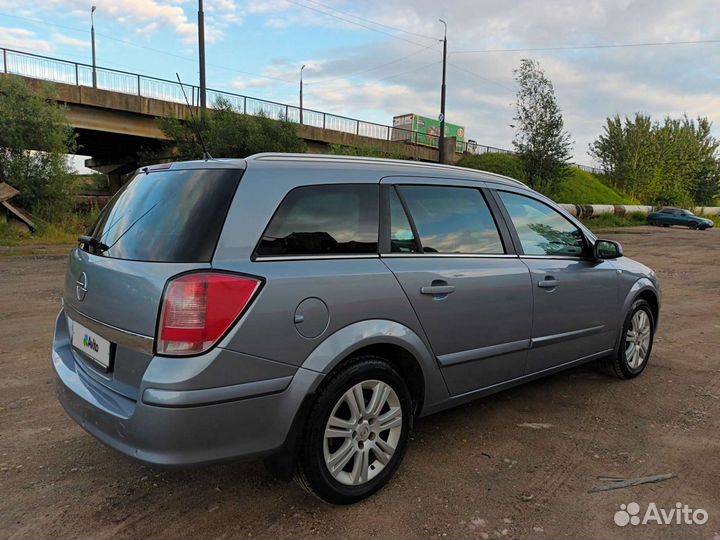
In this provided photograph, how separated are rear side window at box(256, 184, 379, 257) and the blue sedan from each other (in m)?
40.9

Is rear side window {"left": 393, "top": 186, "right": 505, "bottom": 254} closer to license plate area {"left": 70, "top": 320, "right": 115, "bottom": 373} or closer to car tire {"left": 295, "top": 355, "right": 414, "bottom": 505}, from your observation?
car tire {"left": 295, "top": 355, "right": 414, "bottom": 505}

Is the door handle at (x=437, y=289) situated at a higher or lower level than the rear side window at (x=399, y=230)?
lower

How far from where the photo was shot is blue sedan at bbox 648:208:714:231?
37156mm

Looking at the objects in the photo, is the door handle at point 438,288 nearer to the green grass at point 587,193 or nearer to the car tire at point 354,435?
the car tire at point 354,435

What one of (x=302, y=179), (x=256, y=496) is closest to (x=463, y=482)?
(x=256, y=496)

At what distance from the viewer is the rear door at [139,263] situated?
2.34 metres

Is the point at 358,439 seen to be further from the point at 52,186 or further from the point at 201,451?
the point at 52,186

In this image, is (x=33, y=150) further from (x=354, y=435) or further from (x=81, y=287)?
(x=354, y=435)

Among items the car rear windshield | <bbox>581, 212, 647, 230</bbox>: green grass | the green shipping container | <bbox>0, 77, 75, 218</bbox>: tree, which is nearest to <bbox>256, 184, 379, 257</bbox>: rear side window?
the car rear windshield

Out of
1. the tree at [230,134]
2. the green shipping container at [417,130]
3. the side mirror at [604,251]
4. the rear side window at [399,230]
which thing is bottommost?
the side mirror at [604,251]

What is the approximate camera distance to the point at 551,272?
3770mm

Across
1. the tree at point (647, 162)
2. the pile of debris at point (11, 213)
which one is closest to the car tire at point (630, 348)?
the pile of debris at point (11, 213)

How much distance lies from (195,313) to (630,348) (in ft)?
13.1

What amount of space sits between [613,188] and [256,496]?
5135 centimetres
